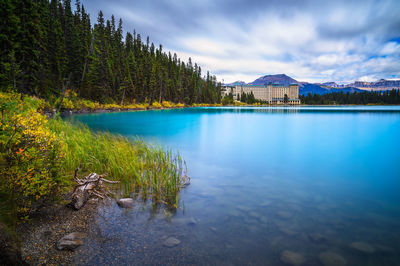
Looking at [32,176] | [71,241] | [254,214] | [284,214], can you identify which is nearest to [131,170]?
[32,176]

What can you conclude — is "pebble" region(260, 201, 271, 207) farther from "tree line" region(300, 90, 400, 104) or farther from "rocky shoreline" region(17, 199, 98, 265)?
"tree line" region(300, 90, 400, 104)

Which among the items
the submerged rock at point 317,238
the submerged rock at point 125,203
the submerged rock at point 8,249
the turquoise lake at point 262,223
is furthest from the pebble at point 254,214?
the submerged rock at point 8,249

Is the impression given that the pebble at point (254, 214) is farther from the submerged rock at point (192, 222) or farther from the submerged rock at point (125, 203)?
the submerged rock at point (125, 203)

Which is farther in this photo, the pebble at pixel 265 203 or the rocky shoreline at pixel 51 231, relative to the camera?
the pebble at pixel 265 203

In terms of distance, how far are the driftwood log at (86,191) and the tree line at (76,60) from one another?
18769 mm

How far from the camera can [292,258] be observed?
11.4ft

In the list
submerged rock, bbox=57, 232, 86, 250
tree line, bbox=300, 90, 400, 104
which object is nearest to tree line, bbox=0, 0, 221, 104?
submerged rock, bbox=57, 232, 86, 250

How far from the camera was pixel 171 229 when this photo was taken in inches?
160

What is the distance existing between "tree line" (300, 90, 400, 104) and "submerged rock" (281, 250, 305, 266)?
550ft

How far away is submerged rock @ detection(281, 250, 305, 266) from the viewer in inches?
133

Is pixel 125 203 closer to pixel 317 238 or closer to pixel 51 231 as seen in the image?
pixel 51 231

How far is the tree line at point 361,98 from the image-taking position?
129125 millimetres

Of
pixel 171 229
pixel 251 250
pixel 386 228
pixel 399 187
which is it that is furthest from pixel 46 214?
pixel 399 187

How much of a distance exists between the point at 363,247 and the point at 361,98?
172733 millimetres
